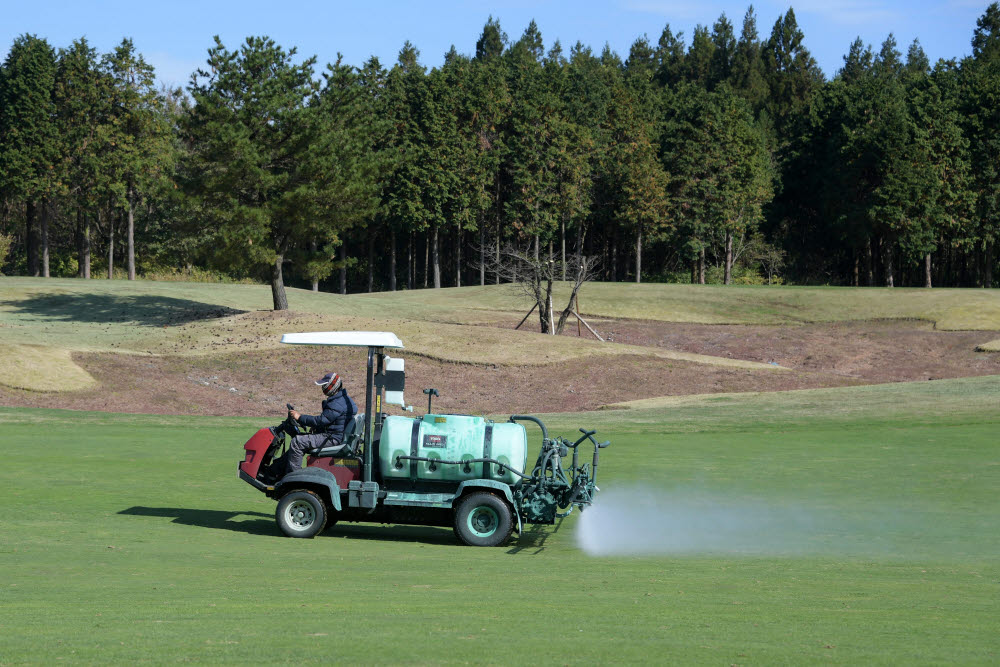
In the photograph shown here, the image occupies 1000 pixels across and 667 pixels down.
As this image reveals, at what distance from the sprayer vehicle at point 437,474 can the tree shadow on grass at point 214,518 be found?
929mm

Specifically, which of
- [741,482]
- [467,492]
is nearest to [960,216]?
[741,482]

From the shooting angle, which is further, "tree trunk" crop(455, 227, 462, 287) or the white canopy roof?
"tree trunk" crop(455, 227, 462, 287)

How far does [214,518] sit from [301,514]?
6.69 feet

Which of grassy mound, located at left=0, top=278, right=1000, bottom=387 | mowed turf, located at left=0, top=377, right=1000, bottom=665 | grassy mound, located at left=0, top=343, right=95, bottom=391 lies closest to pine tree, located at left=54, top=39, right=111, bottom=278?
grassy mound, located at left=0, top=278, right=1000, bottom=387

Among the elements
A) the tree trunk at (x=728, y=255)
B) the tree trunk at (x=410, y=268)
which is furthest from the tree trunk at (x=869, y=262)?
the tree trunk at (x=410, y=268)

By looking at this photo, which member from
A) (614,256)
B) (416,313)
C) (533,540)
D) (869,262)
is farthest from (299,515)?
(614,256)

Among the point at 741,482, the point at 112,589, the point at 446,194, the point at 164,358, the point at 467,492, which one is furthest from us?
the point at 446,194

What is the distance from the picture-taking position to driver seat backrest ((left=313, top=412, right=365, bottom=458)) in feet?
44.8

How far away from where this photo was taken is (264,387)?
42500 millimetres

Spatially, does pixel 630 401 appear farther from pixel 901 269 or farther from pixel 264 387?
pixel 901 269

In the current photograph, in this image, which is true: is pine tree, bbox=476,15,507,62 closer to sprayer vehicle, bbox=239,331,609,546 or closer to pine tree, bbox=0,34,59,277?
pine tree, bbox=0,34,59,277

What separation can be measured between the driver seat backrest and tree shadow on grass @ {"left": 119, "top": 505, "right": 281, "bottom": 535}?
1541 mm

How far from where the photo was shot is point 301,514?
1395 centimetres

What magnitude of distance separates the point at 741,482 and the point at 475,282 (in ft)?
313
